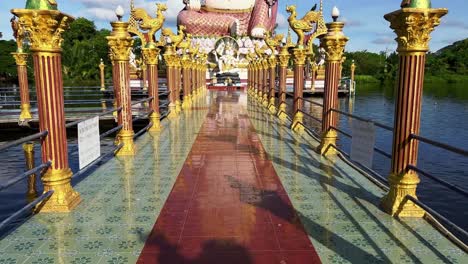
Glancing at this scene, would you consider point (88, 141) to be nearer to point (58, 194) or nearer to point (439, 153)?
point (58, 194)

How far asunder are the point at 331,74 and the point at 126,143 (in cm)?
446

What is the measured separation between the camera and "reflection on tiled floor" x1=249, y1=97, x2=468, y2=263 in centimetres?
372

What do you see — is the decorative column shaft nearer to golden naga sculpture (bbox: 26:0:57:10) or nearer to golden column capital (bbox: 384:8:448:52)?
golden column capital (bbox: 384:8:448:52)

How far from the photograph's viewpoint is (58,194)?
4.95 meters

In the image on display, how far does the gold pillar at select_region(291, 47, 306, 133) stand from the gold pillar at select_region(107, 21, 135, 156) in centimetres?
501

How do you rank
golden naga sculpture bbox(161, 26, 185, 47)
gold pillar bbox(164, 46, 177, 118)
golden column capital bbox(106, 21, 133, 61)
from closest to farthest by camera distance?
golden column capital bbox(106, 21, 133, 61) → gold pillar bbox(164, 46, 177, 118) → golden naga sculpture bbox(161, 26, 185, 47)

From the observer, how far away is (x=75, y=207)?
5055 millimetres

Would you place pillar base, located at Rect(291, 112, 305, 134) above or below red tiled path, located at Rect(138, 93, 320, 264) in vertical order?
above

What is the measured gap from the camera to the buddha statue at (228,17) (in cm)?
4872

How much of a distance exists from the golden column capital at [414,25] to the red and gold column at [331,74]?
112 inches

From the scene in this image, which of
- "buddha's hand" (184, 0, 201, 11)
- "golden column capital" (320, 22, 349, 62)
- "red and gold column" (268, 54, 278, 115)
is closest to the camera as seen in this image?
"golden column capital" (320, 22, 349, 62)

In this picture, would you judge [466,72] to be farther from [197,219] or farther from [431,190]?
[197,219]

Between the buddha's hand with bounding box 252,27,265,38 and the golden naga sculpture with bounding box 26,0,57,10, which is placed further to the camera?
the buddha's hand with bounding box 252,27,265,38

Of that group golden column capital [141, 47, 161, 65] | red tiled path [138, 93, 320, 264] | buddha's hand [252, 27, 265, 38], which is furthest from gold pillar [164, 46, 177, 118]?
buddha's hand [252, 27, 265, 38]
